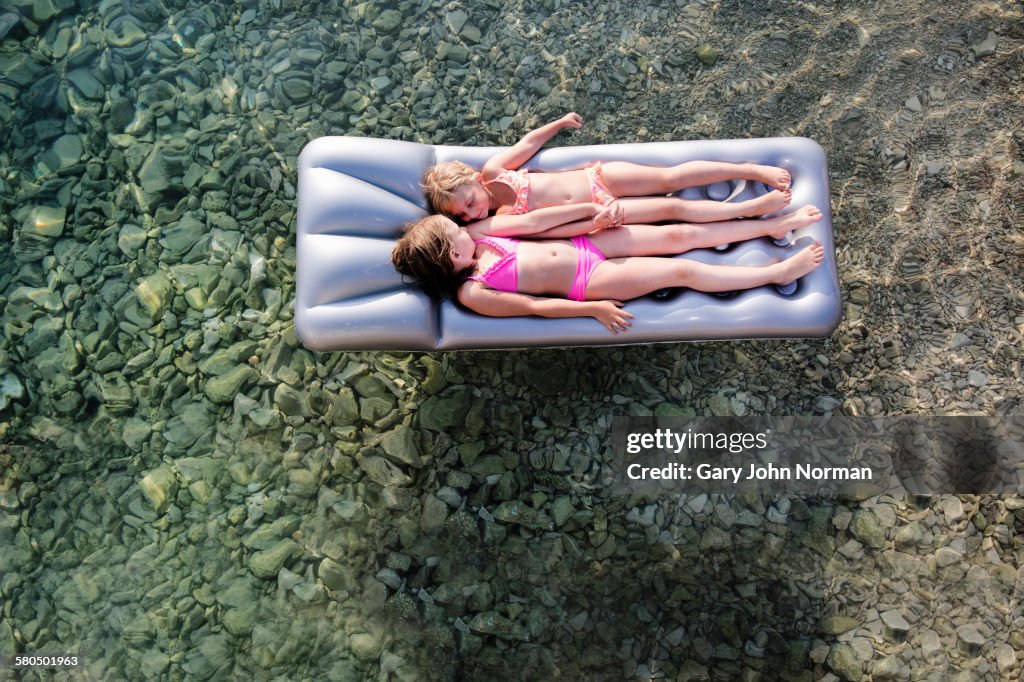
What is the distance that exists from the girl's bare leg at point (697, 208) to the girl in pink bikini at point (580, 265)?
0.03 meters

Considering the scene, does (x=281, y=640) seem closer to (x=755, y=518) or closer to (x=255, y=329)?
(x=255, y=329)

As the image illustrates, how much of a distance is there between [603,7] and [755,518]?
205cm

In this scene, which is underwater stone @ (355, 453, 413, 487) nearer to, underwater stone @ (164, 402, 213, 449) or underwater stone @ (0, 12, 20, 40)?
underwater stone @ (164, 402, 213, 449)

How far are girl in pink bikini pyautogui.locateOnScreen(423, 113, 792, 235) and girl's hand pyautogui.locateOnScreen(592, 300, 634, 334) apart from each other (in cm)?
33

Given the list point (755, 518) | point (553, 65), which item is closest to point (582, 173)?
point (553, 65)

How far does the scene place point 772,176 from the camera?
2.76 m

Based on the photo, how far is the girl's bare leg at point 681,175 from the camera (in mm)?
2760

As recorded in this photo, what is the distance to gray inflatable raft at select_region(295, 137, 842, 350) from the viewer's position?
8.46 ft

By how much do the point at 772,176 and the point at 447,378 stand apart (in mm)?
1303

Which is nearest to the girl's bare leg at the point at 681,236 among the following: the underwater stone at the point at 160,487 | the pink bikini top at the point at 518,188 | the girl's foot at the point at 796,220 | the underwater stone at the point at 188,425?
the girl's foot at the point at 796,220

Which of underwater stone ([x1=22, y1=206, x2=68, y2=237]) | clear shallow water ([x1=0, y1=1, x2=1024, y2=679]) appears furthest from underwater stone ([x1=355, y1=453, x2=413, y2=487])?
underwater stone ([x1=22, y1=206, x2=68, y2=237])

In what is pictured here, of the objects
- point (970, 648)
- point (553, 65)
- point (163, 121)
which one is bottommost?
A: point (970, 648)

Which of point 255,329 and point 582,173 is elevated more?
point 582,173

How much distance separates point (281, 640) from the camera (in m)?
2.94
